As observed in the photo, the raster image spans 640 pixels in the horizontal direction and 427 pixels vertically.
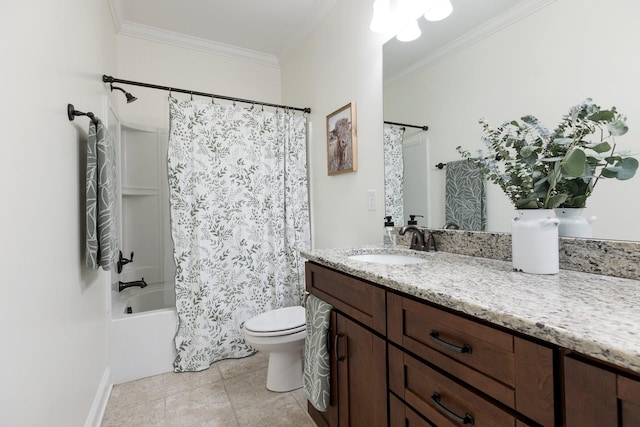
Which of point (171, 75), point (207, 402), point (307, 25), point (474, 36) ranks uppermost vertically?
point (307, 25)

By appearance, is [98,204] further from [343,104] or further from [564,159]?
[564,159]

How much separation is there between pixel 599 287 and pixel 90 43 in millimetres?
2461

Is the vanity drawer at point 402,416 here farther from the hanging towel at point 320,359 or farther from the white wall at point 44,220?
the white wall at point 44,220

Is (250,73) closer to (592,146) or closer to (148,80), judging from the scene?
(148,80)

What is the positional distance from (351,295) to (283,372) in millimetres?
1026

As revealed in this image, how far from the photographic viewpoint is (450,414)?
0.74 m

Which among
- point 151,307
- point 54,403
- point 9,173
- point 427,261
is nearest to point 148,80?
point 151,307

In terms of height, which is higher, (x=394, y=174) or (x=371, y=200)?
(x=394, y=174)

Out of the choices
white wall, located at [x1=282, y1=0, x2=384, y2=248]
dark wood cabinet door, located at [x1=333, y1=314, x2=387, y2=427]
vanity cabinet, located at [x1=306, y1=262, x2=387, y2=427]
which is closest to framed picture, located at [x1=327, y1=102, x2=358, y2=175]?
white wall, located at [x1=282, y1=0, x2=384, y2=248]

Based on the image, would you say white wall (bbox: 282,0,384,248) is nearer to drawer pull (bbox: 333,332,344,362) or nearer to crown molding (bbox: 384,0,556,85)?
crown molding (bbox: 384,0,556,85)

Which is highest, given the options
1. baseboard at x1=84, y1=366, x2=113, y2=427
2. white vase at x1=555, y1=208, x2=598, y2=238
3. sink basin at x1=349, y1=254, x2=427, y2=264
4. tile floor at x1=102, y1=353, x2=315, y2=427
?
white vase at x1=555, y1=208, x2=598, y2=238

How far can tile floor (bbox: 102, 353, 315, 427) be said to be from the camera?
160 centimetres

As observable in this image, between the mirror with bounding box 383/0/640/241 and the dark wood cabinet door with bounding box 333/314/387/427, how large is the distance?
27.2 inches

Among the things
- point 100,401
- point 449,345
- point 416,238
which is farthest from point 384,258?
point 100,401
